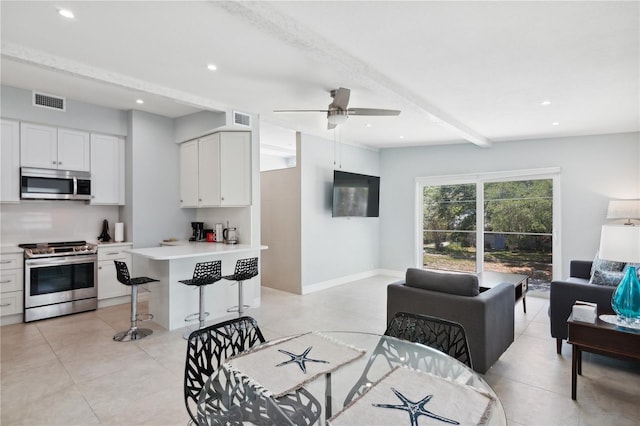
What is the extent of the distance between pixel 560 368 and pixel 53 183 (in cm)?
613

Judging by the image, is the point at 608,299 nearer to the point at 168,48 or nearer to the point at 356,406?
the point at 356,406

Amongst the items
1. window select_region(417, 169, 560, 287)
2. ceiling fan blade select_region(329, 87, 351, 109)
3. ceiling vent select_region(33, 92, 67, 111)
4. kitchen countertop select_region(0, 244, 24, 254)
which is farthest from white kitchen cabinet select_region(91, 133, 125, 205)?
window select_region(417, 169, 560, 287)

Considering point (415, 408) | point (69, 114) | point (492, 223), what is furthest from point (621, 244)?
point (69, 114)

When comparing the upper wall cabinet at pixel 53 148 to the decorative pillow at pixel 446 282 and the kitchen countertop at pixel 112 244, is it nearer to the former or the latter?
the kitchen countertop at pixel 112 244

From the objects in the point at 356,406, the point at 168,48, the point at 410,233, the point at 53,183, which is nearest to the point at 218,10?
the point at 168,48

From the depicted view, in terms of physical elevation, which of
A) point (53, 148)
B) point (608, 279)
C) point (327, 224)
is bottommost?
point (608, 279)

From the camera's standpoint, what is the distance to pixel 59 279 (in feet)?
14.5

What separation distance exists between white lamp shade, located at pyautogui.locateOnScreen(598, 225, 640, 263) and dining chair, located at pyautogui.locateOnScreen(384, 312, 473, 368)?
1493 millimetres

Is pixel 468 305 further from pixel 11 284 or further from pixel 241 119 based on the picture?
pixel 11 284

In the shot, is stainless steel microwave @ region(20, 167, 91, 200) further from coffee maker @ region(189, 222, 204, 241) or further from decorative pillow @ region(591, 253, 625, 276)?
decorative pillow @ region(591, 253, 625, 276)

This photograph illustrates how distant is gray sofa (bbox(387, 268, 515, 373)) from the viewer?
2.72 metres

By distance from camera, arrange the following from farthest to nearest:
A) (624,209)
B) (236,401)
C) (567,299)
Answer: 1. (624,209)
2. (567,299)
3. (236,401)

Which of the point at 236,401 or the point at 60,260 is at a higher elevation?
the point at 60,260

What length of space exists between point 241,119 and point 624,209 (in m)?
5.48
